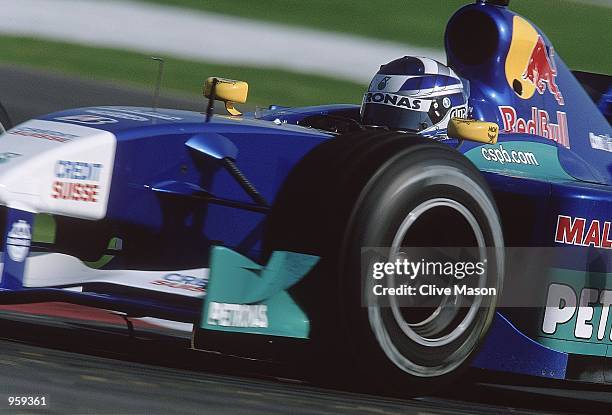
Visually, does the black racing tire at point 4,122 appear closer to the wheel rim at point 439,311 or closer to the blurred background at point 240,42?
the wheel rim at point 439,311

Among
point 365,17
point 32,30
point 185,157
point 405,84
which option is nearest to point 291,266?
point 185,157

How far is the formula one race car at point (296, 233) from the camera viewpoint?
452 cm

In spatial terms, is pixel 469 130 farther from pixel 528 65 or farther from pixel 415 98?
pixel 528 65

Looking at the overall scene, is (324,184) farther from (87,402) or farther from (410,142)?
(87,402)

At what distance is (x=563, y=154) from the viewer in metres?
6.27

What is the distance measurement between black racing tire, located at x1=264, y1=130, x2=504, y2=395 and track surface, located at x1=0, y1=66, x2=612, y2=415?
162 millimetres

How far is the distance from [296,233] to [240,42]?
32.4 feet

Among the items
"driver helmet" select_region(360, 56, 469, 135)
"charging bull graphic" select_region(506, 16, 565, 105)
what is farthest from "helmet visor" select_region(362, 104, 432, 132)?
"charging bull graphic" select_region(506, 16, 565, 105)

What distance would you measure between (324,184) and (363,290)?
0.45 meters

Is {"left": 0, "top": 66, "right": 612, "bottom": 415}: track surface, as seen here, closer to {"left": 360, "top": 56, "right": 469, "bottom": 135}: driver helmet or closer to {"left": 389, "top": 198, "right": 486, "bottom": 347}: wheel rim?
{"left": 389, "top": 198, "right": 486, "bottom": 347}: wheel rim

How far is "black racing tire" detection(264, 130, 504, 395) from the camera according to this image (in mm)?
4469

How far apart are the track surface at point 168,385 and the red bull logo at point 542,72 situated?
1613mm

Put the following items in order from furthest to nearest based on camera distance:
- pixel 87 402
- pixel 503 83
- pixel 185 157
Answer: pixel 503 83
pixel 185 157
pixel 87 402

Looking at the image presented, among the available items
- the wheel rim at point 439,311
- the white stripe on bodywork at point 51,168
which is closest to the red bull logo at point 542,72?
the wheel rim at point 439,311
